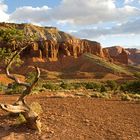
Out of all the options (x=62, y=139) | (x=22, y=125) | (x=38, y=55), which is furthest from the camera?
(x=38, y=55)

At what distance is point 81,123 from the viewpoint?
52.9ft

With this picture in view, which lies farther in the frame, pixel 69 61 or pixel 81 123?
pixel 69 61

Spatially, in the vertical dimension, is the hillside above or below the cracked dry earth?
below

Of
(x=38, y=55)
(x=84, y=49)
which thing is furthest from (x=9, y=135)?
(x=84, y=49)

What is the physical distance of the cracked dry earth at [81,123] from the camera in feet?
49.0

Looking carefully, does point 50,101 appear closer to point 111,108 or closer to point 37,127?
point 111,108

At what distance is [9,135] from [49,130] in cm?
147

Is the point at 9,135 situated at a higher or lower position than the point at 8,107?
lower

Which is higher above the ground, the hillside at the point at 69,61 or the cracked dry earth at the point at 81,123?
the cracked dry earth at the point at 81,123

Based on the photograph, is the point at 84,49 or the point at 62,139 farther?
the point at 84,49

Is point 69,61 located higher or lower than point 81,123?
lower

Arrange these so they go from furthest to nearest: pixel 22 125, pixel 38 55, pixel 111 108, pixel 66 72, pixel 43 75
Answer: pixel 38 55 → pixel 66 72 → pixel 43 75 → pixel 111 108 → pixel 22 125

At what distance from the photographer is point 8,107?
15.3m

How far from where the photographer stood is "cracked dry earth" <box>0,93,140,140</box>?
1492cm
